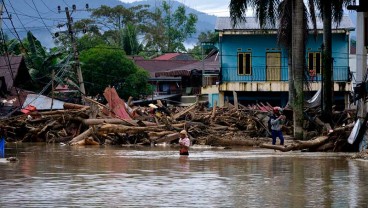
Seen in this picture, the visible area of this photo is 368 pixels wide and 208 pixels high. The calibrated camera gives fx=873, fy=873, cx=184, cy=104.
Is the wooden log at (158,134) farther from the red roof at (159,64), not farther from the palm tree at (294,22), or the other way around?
the red roof at (159,64)

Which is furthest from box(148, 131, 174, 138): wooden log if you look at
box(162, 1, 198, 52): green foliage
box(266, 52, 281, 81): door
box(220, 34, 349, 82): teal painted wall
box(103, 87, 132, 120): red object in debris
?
box(162, 1, 198, 52): green foliage

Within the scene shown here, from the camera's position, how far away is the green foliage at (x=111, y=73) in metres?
74.8

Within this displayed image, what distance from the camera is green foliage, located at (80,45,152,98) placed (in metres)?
74.8

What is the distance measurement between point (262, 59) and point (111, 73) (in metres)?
18.0

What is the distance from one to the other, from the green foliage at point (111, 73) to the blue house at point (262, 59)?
48.0 ft

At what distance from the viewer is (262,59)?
61.3 m

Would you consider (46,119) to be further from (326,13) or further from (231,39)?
(231,39)

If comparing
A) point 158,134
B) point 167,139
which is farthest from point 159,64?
point 167,139

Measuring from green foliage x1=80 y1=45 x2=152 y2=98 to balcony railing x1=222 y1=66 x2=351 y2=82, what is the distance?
625 inches

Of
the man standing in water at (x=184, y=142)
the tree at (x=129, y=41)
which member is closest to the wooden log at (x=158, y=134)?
the man standing in water at (x=184, y=142)

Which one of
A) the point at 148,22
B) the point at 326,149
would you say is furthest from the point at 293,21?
the point at 148,22

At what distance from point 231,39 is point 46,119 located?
21499mm

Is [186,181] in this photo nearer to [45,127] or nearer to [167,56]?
[45,127]

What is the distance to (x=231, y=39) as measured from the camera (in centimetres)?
6166
